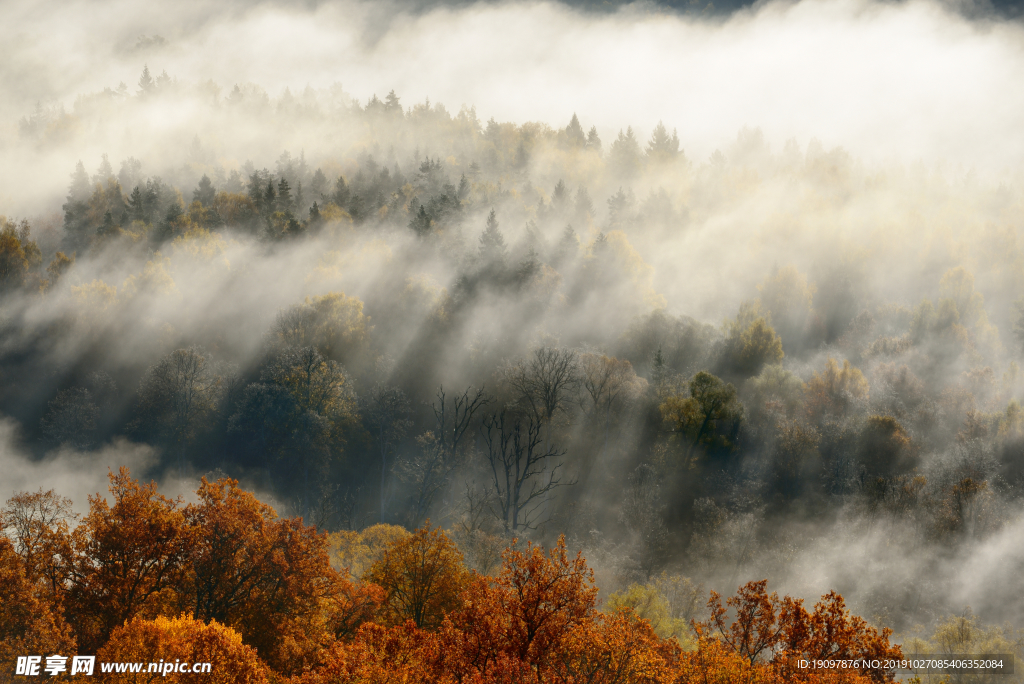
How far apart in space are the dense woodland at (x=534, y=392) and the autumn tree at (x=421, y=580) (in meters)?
0.78

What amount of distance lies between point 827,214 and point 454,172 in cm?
10218

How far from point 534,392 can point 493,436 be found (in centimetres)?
841

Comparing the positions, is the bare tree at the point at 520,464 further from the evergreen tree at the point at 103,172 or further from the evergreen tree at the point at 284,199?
the evergreen tree at the point at 103,172

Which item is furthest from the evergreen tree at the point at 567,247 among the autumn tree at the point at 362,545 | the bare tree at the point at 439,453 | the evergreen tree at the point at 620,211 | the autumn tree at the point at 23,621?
the autumn tree at the point at 23,621

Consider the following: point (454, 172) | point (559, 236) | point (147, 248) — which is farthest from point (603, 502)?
point (454, 172)

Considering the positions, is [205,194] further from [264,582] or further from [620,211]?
[264,582]

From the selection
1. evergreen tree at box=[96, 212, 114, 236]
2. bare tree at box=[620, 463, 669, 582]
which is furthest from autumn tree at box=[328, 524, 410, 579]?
evergreen tree at box=[96, 212, 114, 236]

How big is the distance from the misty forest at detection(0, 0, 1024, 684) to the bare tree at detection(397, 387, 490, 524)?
474mm

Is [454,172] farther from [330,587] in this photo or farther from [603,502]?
[330,587]

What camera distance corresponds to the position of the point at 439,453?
8488 cm

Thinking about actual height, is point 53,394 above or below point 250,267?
below

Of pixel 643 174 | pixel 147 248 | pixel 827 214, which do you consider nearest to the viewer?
pixel 147 248

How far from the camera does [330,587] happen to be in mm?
49125

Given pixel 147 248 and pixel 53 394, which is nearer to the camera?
pixel 53 394
